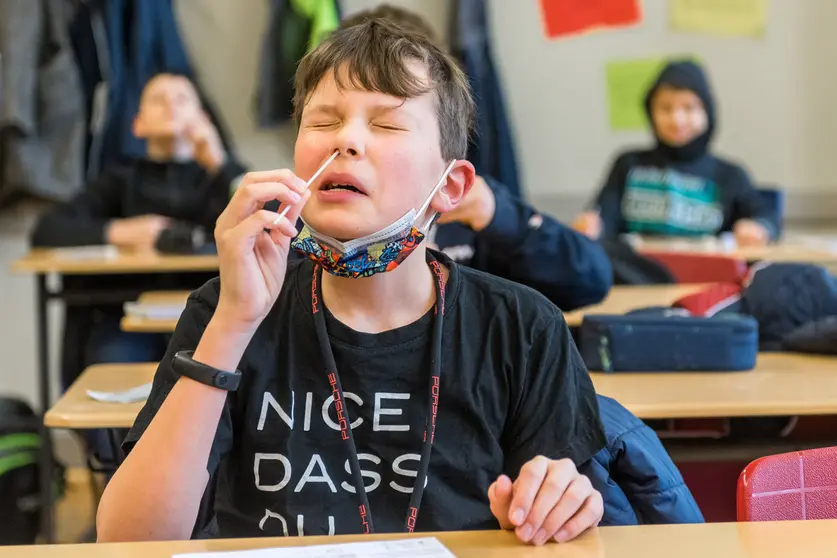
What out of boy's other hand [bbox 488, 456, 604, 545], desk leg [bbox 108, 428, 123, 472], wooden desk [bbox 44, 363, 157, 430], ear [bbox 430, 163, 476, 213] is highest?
ear [bbox 430, 163, 476, 213]

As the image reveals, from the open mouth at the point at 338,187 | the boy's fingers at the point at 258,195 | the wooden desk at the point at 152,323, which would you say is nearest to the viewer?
the boy's fingers at the point at 258,195

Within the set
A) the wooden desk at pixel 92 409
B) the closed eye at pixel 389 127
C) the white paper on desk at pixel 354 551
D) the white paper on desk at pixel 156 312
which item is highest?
the closed eye at pixel 389 127

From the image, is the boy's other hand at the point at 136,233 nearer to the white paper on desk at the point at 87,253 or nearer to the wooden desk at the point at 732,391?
the white paper on desk at the point at 87,253

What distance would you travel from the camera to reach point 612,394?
1715 mm

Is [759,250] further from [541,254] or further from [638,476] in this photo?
[638,476]

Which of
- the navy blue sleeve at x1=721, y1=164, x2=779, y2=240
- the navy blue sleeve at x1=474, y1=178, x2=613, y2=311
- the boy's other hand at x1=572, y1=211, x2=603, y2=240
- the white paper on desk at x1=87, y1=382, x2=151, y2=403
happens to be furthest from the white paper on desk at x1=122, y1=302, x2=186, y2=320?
the navy blue sleeve at x1=721, y1=164, x2=779, y2=240

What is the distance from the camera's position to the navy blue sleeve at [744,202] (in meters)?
3.93

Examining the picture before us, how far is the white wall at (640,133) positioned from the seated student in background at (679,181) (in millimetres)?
312

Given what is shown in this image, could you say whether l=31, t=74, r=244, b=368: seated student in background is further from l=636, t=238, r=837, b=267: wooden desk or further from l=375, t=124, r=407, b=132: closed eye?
l=375, t=124, r=407, b=132: closed eye

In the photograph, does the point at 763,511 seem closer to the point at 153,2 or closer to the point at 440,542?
the point at 440,542

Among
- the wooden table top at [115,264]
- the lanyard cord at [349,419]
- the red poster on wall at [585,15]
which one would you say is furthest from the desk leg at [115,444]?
the red poster on wall at [585,15]

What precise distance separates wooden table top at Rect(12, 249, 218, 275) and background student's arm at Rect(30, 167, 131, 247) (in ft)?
0.72

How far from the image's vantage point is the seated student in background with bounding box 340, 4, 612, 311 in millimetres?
1943

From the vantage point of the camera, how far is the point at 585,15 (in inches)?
175
